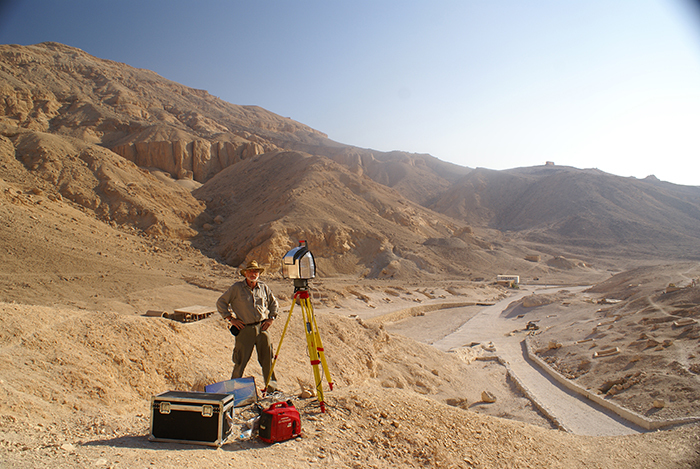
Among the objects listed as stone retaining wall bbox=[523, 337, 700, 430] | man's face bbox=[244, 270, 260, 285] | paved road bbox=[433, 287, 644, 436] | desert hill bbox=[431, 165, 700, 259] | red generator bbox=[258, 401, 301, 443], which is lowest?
paved road bbox=[433, 287, 644, 436]

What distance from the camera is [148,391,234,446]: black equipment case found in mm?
3434

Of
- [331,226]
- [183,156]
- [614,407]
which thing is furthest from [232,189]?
[614,407]

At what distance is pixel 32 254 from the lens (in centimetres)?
1694

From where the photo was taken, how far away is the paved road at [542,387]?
28.5 feet

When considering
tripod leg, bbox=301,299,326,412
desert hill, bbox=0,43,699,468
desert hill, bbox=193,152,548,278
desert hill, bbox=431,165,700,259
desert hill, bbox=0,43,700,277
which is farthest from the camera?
Result: desert hill, bbox=431,165,700,259

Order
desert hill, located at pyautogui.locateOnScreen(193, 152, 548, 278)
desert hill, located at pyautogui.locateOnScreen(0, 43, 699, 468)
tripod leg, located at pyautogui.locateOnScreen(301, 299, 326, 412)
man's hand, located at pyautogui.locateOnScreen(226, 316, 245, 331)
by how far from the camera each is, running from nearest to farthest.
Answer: desert hill, located at pyautogui.locateOnScreen(0, 43, 699, 468) → tripod leg, located at pyautogui.locateOnScreen(301, 299, 326, 412) → man's hand, located at pyautogui.locateOnScreen(226, 316, 245, 331) → desert hill, located at pyautogui.locateOnScreen(193, 152, 548, 278)

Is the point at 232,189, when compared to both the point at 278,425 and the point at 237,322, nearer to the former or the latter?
the point at 237,322

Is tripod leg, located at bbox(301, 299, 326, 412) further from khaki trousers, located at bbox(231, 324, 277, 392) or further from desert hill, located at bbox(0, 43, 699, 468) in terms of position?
khaki trousers, located at bbox(231, 324, 277, 392)

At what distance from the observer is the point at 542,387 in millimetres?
11664

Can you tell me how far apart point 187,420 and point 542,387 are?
11.4m

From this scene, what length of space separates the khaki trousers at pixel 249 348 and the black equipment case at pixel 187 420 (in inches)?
59.6

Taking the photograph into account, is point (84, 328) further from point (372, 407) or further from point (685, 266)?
point (685, 266)

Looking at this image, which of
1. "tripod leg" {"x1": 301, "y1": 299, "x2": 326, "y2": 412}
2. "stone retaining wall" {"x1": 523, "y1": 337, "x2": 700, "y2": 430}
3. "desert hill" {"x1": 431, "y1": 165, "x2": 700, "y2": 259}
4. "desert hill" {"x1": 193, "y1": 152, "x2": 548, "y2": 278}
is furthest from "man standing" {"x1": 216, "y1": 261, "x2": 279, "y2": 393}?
"desert hill" {"x1": 431, "y1": 165, "x2": 700, "y2": 259}

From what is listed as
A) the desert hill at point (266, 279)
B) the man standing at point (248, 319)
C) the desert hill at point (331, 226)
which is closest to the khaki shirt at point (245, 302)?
the man standing at point (248, 319)
